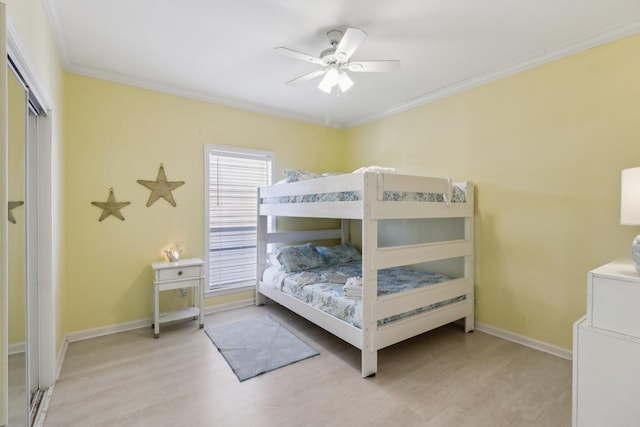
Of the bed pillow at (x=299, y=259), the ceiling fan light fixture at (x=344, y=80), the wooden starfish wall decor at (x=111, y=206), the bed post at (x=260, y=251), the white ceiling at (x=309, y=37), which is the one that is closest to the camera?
the white ceiling at (x=309, y=37)

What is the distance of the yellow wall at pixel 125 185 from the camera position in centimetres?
279

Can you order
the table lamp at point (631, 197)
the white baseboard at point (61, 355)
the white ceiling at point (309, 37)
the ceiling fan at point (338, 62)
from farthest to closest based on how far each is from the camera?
1. the white baseboard at point (61, 355)
2. the ceiling fan at point (338, 62)
3. the white ceiling at point (309, 37)
4. the table lamp at point (631, 197)

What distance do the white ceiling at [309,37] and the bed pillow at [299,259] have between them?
1.86 m

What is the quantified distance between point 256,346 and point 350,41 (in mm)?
2535

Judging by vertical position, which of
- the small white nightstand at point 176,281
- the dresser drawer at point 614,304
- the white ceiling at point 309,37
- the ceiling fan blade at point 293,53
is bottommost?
the small white nightstand at point 176,281

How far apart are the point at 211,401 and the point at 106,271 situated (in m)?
1.83

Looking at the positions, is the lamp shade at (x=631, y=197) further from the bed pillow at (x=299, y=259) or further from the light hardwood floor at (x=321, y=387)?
the bed pillow at (x=299, y=259)

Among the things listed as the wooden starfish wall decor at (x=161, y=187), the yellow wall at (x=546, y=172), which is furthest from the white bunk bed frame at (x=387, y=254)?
the wooden starfish wall decor at (x=161, y=187)

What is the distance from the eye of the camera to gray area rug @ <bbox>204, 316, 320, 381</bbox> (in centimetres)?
235

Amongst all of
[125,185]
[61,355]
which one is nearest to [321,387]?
[61,355]

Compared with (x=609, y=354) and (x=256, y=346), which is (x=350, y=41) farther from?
(x=256, y=346)

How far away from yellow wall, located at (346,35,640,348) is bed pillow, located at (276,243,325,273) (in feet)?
5.72

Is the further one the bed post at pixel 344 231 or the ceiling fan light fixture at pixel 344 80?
the bed post at pixel 344 231

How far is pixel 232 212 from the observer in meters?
3.70
